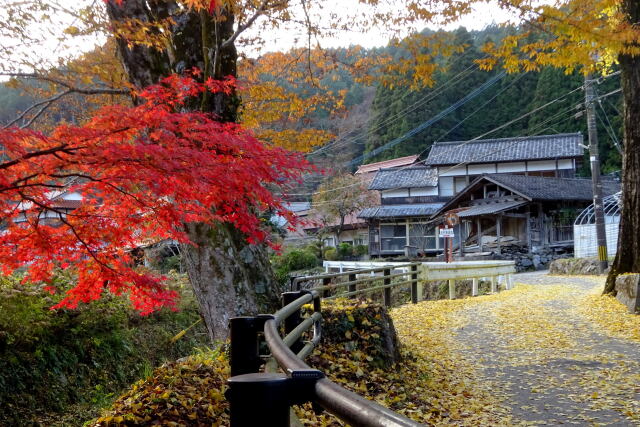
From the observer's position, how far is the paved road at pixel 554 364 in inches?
195

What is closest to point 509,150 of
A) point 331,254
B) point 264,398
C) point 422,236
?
point 422,236

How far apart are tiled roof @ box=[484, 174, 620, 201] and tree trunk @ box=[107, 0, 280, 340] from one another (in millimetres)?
23587

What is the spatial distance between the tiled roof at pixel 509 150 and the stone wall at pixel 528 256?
25.7 feet

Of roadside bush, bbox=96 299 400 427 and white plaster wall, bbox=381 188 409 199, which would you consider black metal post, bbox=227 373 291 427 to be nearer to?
roadside bush, bbox=96 299 400 427

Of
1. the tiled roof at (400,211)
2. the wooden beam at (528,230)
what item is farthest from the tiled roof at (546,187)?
the tiled roof at (400,211)

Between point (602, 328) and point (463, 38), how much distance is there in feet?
125

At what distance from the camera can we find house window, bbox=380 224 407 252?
37219 millimetres

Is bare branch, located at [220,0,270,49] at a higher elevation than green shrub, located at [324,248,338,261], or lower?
higher

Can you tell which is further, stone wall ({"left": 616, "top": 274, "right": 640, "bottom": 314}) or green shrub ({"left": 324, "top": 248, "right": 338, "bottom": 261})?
green shrub ({"left": 324, "top": 248, "right": 338, "bottom": 261})

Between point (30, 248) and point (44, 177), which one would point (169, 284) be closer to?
point (30, 248)

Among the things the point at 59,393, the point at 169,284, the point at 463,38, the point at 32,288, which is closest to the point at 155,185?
the point at 59,393

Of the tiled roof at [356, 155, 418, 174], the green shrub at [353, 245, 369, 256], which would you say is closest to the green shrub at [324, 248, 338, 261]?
the green shrub at [353, 245, 369, 256]

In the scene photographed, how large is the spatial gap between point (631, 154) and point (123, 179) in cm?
1024

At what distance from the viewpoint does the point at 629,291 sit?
32.2 ft
